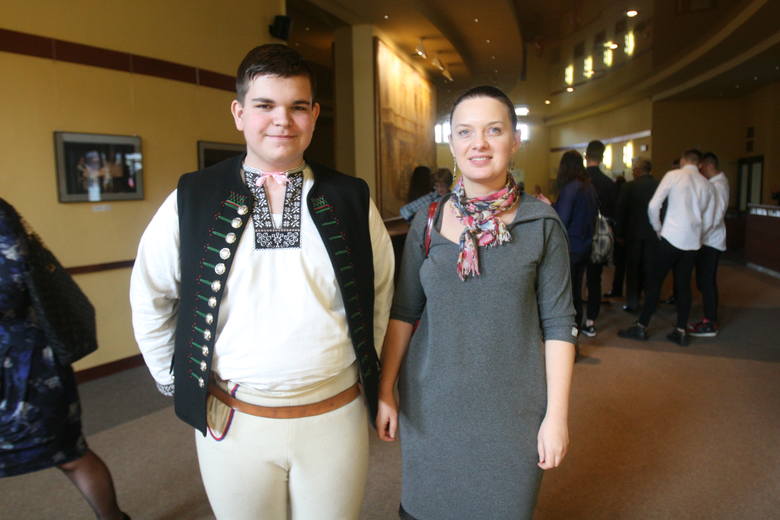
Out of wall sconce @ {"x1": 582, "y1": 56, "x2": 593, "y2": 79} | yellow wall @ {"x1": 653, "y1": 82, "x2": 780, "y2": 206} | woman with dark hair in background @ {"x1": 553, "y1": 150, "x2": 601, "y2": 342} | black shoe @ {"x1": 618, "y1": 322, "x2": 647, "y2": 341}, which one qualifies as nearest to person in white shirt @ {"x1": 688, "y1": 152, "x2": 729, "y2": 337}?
black shoe @ {"x1": 618, "y1": 322, "x2": 647, "y2": 341}

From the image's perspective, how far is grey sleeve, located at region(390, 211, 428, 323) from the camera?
1.65 meters

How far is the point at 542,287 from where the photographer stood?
61.5 inches

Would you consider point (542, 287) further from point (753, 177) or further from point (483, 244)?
point (753, 177)

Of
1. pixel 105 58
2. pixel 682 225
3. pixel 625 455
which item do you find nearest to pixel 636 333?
pixel 682 225

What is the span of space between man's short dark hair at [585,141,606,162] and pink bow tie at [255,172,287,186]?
5.01m

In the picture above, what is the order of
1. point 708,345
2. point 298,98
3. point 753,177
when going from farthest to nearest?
1. point 753,177
2. point 708,345
3. point 298,98

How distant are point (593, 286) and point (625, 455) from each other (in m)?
2.66

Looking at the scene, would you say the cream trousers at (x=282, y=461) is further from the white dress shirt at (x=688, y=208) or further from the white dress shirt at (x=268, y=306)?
the white dress shirt at (x=688, y=208)

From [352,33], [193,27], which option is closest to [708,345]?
Result: [193,27]

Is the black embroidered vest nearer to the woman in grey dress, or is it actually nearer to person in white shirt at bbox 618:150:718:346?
the woman in grey dress

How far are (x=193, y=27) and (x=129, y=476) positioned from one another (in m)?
4.22

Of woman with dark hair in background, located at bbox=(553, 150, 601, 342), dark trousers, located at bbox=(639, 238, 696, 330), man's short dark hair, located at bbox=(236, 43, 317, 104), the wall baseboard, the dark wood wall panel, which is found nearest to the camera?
man's short dark hair, located at bbox=(236, 43, 317, 104)

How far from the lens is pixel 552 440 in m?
1.53

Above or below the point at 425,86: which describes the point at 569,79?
above
